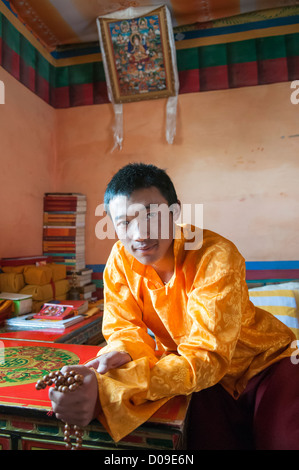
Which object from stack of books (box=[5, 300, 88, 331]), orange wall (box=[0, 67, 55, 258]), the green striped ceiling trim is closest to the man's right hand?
stack of books (box=[5, 300, 88, 331])

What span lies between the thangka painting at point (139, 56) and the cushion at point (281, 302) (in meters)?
1.93

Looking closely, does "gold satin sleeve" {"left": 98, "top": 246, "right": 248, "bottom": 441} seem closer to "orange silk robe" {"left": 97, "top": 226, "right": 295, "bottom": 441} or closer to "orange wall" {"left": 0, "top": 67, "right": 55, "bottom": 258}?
"orange silk robe" {"left": 97, "top": 226, "right": 295, "bottom": 441}

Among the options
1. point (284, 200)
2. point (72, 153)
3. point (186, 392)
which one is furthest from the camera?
A: point (72, 153)

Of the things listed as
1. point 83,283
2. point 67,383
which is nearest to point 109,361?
point 67,383

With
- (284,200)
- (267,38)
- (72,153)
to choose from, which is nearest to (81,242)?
(72,153)

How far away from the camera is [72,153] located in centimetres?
311

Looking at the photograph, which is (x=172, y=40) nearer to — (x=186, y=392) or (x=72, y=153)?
(x=72, y=153)

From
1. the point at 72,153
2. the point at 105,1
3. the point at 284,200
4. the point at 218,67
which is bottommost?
the point at 284,200

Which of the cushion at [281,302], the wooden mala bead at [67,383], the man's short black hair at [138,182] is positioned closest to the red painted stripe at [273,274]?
the cushion at [281,302]

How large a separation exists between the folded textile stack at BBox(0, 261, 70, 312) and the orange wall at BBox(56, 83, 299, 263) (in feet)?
2.33

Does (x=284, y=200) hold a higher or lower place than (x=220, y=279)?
higher

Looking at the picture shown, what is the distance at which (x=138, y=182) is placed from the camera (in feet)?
3.59

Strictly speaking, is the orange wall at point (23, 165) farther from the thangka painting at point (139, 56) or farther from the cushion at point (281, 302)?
the cushion at point (281, 302)

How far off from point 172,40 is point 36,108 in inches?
52.6
